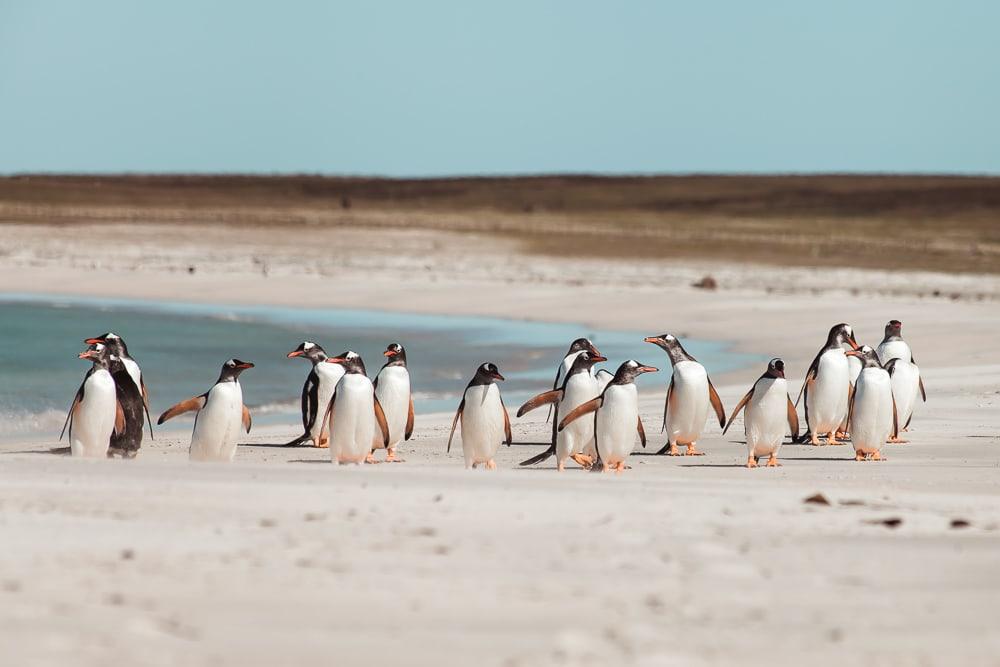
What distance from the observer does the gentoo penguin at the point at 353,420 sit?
30.8ft

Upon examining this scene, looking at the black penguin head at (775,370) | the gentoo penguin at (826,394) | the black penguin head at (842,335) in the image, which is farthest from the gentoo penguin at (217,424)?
the black penguin head at (842,335)

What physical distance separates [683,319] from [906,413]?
469 inches

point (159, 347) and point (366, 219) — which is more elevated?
point (366, 219)

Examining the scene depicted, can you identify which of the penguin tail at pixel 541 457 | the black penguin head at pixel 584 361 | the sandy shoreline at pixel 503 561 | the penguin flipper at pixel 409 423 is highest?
the black penguin head at pixel 584 361

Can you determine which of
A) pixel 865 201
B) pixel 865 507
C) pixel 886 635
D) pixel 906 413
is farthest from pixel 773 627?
pixel 865 201

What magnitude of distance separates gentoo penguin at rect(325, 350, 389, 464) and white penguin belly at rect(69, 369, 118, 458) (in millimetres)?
1287

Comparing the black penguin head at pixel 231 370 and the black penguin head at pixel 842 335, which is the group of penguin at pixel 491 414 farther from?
the black penguin head at pixel 842 335

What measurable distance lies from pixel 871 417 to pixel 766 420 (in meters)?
0.66

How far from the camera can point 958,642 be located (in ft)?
14.7

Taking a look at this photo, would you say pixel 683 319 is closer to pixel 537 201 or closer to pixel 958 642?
pixel 958 642

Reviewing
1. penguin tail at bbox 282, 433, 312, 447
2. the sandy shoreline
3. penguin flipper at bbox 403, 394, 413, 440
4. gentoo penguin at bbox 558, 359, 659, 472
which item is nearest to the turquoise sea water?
penguin tail at bbox 282, 433, 312, 447

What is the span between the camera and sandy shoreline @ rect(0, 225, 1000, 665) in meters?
4.41

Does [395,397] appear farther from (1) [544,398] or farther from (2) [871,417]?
(2) [871,417]

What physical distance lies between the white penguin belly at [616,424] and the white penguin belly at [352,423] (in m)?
1.39
